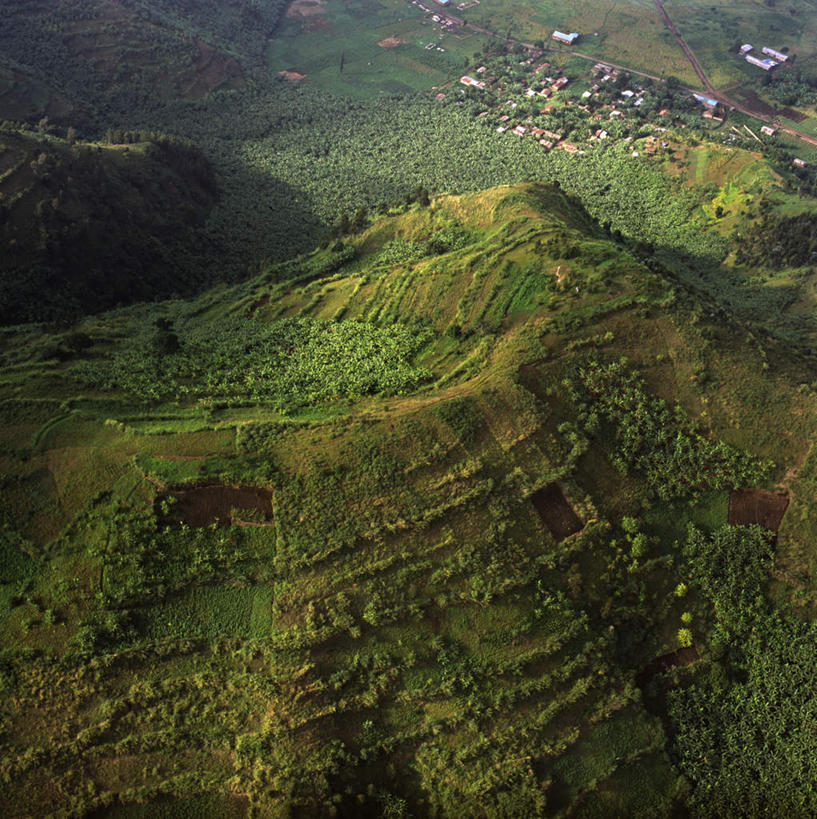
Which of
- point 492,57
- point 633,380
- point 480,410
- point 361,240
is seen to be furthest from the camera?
point 492,57

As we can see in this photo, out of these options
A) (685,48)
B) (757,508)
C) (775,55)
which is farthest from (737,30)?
(757,508)

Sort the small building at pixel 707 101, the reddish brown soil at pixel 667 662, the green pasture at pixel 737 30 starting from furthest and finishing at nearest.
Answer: the green pasture at pixel 737 30, the small building at pixel 707 101, the reddish brown soil at pixel 667 662

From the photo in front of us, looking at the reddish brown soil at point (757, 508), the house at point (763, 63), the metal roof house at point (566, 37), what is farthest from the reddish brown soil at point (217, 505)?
the house at point (763, 63)

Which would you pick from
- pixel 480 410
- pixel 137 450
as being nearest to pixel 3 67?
pixel 137 450

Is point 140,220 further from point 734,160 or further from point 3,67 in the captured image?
point 734,160

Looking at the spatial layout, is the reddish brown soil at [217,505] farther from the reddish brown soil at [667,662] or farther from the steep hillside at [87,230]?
the steep hillside at [87,230]

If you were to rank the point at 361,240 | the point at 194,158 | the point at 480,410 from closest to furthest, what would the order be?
the point at 480,410, the point at 361,240, the point at 194,158

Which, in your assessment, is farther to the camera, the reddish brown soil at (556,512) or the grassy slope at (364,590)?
the reddish brown soil at (556,512)
